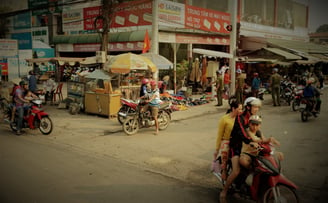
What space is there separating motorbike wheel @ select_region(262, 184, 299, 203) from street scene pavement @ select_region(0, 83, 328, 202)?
0.98m

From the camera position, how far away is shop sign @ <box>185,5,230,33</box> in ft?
60.1

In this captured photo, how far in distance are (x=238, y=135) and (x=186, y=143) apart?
4190mm

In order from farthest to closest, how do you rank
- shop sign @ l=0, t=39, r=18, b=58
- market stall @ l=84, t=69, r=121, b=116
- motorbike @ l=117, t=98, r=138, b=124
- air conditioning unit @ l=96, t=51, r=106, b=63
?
shop sign @ l=0, t=39, r=18, b=58 → air conditioning unit @ l=96, t=51, r=106, b=63 → market stall @ l=84, t=69, r=121, b=116 → motorbike @ l=117, t=98, r=138, b=124

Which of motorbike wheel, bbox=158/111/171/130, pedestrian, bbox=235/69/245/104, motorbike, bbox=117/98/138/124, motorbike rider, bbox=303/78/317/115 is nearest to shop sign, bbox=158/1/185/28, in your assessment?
pedestrian, bbox=235/69/245/104

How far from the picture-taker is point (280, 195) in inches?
158

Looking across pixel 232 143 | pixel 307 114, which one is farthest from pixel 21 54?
pixel 232 143

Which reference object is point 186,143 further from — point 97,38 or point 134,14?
point 97,38

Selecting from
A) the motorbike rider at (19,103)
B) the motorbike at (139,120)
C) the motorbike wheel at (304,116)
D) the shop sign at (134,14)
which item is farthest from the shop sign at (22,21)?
the motorbike wheel at (304,116)

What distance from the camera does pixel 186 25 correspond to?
58.6 feet

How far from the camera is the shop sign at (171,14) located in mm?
15859

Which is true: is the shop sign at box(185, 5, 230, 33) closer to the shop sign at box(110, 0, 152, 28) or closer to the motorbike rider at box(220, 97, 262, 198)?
the shop sign at box(110, 0, 152, 28)

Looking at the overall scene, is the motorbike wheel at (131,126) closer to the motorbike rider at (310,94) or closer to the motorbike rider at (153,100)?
the motorbike rider at (153,100)

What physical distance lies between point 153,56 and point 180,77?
485 cm

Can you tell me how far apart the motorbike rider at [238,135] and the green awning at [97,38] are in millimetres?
12456
